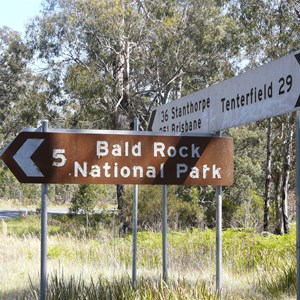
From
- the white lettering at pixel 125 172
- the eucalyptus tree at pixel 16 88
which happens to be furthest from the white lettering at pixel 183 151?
the eucalyptus tree at pixel 16 88

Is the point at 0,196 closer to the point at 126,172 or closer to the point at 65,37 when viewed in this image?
the point at 65,37

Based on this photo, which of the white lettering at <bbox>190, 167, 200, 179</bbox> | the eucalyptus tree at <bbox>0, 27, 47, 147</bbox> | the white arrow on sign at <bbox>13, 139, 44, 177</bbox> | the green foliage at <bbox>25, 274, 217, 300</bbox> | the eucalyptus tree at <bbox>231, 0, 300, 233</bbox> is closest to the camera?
the white arrow on sign at <bbox>13, 139, 44, 177</bbox>

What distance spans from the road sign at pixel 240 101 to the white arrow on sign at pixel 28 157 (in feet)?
4.01

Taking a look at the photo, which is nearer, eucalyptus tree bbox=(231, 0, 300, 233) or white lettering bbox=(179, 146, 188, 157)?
white lettering bbox=(179, 146, 188, 157)

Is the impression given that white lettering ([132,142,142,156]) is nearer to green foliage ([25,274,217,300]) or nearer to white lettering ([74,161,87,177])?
white lettering ([74,161,87,177])

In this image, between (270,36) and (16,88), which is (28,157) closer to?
(270,36)

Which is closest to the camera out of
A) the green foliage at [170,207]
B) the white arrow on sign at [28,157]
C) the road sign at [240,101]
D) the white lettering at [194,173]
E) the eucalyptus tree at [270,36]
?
the road sign at [240,101]

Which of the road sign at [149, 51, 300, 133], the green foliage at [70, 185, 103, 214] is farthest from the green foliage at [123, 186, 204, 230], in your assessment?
the road sign at [149, 51, 300, 133]

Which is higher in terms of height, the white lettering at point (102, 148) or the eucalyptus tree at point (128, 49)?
the eucalyptus tree at point (128, 49)

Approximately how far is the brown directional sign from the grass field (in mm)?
736

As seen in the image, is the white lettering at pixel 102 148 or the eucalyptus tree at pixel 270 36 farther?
the eucalyptus tree at pixel 270 36

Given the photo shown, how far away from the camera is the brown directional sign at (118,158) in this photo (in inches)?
167

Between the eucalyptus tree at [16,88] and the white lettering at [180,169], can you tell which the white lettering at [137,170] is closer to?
the white lettering at [180,169]

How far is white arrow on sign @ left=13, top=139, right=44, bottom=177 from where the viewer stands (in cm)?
421
